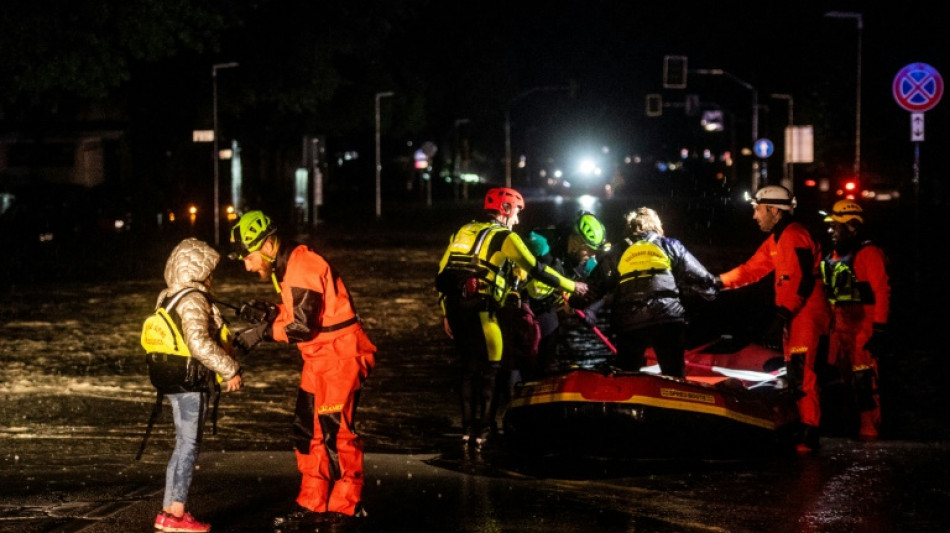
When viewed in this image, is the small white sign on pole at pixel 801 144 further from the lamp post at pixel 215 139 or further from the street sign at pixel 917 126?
the street sign at pixel 917 126

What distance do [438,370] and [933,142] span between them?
55216 millimetres

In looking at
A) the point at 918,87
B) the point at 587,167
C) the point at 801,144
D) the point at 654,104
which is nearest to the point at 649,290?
the point at 918,87

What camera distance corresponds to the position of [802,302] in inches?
402

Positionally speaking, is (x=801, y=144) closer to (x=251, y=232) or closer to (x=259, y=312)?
(x=259, y=312)

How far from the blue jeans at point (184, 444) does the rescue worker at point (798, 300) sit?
434cm

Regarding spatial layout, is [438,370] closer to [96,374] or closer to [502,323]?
[96,374]

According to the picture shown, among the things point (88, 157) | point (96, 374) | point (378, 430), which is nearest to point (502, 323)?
point (378, 430)

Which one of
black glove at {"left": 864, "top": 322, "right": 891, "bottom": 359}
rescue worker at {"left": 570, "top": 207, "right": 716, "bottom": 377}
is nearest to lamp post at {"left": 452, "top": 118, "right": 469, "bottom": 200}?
black glove at {"left": 864, "top": 322, "right": 891, "bottom": 359}

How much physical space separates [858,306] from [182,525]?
573cm

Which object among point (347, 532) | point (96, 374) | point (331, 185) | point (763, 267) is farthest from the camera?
point (331, 185)

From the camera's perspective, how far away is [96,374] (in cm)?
1487

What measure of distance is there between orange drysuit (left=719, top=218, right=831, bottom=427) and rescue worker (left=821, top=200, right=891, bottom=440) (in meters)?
0.54

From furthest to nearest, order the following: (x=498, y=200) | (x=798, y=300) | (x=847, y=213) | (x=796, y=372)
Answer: (x=847, y=213) → (x=498, y=200) → (x=796, y=372) → (x=798, y=300)

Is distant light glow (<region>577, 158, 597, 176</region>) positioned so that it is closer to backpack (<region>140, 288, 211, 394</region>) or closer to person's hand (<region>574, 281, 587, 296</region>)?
person's hand (<region>574, 281, 587, 296</region>)
